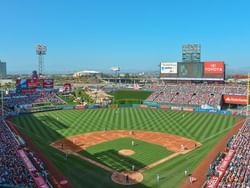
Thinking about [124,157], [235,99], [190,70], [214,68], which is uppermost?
[214,68]

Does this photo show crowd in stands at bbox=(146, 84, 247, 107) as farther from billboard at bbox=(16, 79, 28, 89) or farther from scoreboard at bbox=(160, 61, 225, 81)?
billboard at bbox=(16, 79, 28, 89)

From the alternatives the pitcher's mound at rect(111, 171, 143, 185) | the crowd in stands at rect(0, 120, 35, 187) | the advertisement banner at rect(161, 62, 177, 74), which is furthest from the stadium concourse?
the advertisement banner at rect(161, 62, 177, 74)

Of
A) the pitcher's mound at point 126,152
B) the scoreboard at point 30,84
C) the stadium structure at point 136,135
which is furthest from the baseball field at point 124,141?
the scoreboard at point 30,84

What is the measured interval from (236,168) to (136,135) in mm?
19603

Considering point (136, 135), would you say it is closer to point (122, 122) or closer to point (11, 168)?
point (122, 122)

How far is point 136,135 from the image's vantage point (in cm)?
4138

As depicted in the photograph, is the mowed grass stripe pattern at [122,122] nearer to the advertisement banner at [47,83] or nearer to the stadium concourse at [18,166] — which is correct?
the stadium concourse at [18,166]

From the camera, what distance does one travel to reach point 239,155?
26484 millimetres

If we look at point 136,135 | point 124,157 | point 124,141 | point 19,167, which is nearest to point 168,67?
point 136,135

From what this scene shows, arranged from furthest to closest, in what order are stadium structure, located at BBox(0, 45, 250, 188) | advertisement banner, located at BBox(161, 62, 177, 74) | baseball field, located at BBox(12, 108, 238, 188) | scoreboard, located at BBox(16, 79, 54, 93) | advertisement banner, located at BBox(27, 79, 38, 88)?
advertisement banner, located at BBox(161, 62, 177, 74) < advertisement banner, located at BBox(27, 79, 38, 88) < scoreboard, located at BBox(16, 79, 54, 93) < baseball field, located at BBox(12, 108, 238, 188) < stadium structure, located at BBox(0, 45, 250, 188)

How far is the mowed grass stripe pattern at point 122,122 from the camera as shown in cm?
4334

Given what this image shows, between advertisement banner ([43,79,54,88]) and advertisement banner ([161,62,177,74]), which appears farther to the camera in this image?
advertisement banner ([161,62,177,74])

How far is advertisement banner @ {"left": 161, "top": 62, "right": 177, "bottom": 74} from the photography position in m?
75.6

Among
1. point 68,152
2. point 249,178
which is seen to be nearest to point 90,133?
point 68,152
